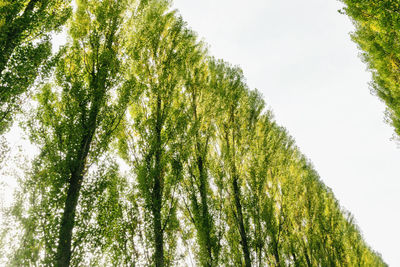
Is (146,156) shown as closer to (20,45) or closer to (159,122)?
(159,122)

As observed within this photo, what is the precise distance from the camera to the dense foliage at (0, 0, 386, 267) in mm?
5895

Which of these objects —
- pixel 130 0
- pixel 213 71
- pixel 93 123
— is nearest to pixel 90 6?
pixel 130 0

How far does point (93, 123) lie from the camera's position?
6.28 meters

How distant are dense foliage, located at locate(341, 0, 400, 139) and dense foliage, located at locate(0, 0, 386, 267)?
433 centimetres

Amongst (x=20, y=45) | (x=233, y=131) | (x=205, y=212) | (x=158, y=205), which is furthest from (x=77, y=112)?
(x=233, y=131)

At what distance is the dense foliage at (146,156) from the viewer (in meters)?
5.89

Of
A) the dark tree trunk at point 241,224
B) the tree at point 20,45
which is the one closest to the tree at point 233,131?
the dark tree trunk at point 241,224

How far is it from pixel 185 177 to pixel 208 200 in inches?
41.7

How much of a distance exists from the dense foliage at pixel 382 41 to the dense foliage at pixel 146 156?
4.33m

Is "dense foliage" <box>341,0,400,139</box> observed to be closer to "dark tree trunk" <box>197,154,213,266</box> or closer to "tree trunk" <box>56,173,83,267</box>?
"dark tree trunk" <box>197,154,213,266</box>

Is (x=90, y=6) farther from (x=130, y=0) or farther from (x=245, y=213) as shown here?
(x=245, y=213)

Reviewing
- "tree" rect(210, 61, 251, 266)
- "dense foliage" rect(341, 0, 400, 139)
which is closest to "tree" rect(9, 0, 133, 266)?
"tree" rect(210, 61, 251, 266)

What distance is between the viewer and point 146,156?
6.95 meters

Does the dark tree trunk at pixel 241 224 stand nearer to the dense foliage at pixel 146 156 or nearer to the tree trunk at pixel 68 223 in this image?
the dense foliage at pixel 146 156
